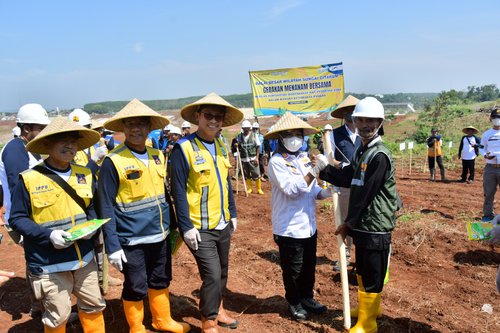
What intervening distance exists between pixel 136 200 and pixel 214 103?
1041mm

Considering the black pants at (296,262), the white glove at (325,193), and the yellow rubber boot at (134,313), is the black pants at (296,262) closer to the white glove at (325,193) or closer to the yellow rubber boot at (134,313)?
the white glove at (325,193)

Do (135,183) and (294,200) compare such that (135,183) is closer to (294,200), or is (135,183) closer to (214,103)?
(214,103)

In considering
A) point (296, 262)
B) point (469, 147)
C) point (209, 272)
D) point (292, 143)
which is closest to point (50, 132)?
point (209, 272)

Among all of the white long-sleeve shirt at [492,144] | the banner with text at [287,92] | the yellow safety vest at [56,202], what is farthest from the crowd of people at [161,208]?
the banner with text at [287,92]

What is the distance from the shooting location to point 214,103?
3.21 meters

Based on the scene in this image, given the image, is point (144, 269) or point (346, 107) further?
point (346, 107)

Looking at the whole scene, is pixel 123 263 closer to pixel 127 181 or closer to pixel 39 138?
pixel 127 181

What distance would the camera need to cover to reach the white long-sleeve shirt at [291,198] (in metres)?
3.41

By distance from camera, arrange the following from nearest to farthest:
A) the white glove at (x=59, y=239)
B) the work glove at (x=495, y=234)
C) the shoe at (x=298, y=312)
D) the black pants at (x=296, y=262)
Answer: the white glove at (x=59, y=239) → the work glove at (x=495, y=234) → the black pants at (x=296, y=262) → the shoe at (x=298, y=312)

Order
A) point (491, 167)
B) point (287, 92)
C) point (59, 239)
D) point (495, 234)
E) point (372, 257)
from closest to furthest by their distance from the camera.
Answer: point (59, 239), point (495, 234), point (372, 257), point (491, 167), point (287, 92)

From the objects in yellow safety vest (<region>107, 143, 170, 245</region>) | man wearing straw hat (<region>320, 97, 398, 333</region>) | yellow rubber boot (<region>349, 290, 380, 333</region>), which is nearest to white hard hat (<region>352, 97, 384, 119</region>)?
man wearing straw hat (<region>320, 97, 398, 333</region>)

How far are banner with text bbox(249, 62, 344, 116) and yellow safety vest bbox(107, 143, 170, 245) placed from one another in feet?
29.5

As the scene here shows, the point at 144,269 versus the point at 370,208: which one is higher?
the point at 370,208

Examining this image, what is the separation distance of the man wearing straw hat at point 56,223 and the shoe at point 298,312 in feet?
6.01
